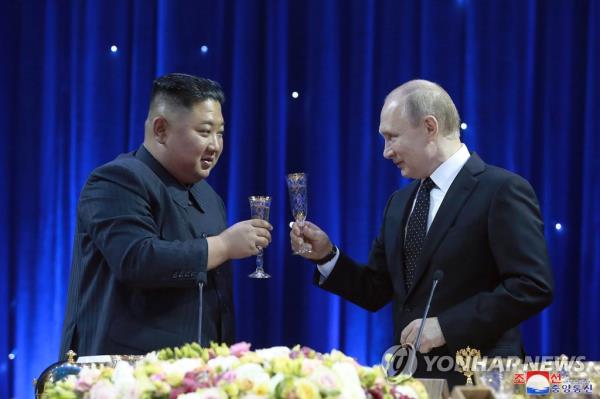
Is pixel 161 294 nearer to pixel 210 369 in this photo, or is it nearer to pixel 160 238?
pixel 160 238

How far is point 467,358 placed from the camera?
7.40ft

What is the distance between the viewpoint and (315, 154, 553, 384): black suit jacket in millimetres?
2516

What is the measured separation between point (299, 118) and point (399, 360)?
145 cm

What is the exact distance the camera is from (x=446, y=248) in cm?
263

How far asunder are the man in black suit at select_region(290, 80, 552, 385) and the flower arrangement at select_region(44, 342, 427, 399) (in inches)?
37.9

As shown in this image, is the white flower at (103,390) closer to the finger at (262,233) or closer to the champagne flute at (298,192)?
the finger at (262,233)

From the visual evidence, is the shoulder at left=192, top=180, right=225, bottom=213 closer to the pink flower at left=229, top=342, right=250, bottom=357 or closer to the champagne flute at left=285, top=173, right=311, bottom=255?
the champagne flute at left=285, top=173, right=311, bottom=255

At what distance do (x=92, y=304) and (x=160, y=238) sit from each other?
0.86 ft

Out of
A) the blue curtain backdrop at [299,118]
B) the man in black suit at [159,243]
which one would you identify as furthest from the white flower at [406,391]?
the blue curtain backdrop at [299,118]

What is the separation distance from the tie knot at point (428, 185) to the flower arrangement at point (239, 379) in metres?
1.25

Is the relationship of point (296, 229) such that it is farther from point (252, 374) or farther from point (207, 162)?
point (252, 374)

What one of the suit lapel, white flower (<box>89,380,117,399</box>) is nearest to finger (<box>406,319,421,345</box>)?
the suit lapel

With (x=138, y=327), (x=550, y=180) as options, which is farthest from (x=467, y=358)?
(x=550, y=180)

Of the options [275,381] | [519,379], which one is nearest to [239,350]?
[275,381]
